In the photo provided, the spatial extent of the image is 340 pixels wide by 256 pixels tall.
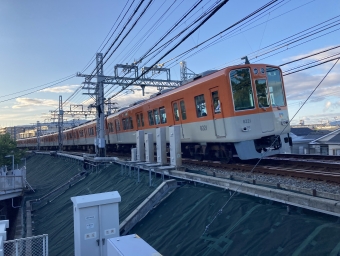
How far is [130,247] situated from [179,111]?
7.68 m

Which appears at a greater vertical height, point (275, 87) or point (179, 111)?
point (275, 87)

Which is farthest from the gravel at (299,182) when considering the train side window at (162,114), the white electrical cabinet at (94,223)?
the train side window at (162,114)

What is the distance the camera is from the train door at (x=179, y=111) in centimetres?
1145

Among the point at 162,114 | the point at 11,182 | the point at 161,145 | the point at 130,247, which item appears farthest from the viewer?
the point at 11,182

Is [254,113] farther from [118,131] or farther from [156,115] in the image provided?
[118,131]

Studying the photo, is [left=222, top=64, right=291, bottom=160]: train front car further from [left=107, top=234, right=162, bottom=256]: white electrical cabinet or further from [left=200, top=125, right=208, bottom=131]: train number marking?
[left=107, top=234, right=162, bottom=256]: white electrical cabinet

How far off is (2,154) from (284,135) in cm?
2767

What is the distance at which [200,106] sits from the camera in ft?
34.0

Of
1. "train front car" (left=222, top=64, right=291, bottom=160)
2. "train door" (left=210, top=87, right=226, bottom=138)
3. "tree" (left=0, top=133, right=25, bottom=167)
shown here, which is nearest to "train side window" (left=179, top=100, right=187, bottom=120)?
"train door" (left=210, top=87, right=226, bottom=138)

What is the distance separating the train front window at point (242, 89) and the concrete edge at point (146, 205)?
305 cm

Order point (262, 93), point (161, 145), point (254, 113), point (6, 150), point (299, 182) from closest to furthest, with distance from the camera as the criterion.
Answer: point (299, 182) → point (254, 113) → point (262, 93) → point (161, 145) → point (6, 150)

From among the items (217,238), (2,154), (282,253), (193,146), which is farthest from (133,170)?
(2,154)

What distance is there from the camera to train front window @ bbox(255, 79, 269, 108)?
9.39 metres

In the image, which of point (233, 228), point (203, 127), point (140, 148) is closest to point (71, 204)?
point (140, 148)
